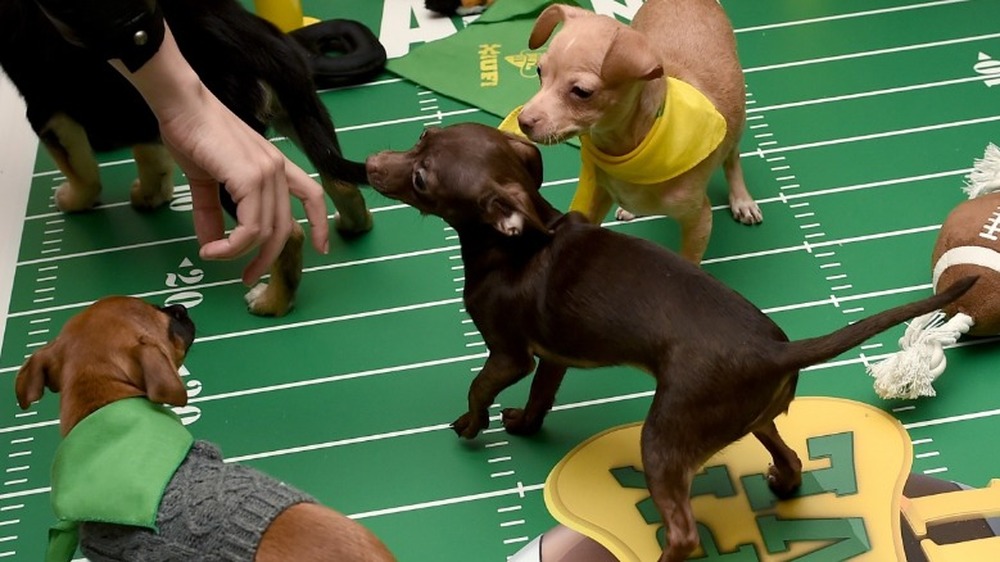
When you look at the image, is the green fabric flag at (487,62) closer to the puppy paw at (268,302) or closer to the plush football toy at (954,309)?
the puppy paw at (268,302)

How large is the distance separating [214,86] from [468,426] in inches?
37.8

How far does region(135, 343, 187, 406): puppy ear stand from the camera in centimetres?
186

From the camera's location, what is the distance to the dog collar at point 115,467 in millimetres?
1808

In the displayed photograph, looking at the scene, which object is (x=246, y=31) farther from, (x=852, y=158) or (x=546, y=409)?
(x=852, y=158)

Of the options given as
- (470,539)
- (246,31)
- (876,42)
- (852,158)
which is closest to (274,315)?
(246,31)

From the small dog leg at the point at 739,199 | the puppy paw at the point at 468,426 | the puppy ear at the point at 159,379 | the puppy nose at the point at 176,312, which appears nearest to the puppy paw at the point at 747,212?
the small dog leg at the point at 739,199

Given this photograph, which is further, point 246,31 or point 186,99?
point 246,31

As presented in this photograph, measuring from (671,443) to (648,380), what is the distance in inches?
22.5

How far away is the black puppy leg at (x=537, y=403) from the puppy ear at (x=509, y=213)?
35 cm

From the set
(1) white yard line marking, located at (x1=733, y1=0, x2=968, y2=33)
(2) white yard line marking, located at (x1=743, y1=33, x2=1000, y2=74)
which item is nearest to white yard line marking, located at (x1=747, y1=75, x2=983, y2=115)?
(2) white yard line marking, located at (x1=743, y1=33, x2=1000, y2=74)

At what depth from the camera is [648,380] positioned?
2.58m

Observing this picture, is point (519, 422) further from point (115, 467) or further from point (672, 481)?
point (115, 467)

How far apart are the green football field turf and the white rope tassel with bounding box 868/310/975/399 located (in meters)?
0.06

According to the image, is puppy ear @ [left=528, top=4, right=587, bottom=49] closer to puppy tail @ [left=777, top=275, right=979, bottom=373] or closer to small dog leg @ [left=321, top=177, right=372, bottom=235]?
small dog leg @ [left=321, top=177, right=372, bottom=235]
